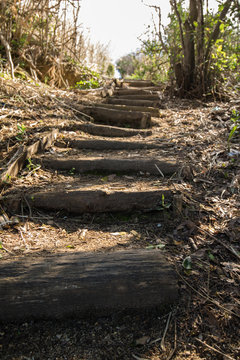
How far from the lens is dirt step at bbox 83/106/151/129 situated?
159 inches

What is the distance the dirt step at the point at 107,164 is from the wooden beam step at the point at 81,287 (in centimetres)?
127

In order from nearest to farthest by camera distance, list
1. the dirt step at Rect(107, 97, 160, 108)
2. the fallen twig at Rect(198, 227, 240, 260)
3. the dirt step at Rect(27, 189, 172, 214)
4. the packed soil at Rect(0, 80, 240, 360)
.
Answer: the packed soil at Rect(0, 80, 240, 360)
the fallen twig at Rect(198, 227, 240, 260)
the dirt step at Rect(27, 189, 172, 214)
the dirt step at Rect(107, 97, 160, 108)

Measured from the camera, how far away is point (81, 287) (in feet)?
4.38

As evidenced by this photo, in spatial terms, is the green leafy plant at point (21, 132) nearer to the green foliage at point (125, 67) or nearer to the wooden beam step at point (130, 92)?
the wooden beam step at point (130, 92)

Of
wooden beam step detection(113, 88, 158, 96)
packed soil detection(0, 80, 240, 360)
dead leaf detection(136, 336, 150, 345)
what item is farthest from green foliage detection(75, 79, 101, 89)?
dead leaf detection(136, 336, 150, 345)

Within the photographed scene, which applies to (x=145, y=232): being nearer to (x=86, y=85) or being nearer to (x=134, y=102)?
(x=134, y=102)

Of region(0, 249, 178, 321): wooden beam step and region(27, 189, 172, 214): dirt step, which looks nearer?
region(0, 249, 178, 321): wooden beam step

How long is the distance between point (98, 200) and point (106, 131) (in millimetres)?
1763

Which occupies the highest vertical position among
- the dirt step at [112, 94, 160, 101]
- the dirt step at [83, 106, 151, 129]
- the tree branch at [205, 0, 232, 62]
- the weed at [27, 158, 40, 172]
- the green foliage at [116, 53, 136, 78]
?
the green foliage at [116, 53, 136, 78]

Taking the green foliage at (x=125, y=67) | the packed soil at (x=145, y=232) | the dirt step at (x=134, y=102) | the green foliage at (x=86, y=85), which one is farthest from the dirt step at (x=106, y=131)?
the green foliage at (x=125, y=67)

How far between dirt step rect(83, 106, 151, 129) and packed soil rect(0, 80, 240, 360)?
0.40 meters

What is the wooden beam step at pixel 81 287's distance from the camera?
1286 millimetres

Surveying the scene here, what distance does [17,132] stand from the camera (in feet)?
9.57

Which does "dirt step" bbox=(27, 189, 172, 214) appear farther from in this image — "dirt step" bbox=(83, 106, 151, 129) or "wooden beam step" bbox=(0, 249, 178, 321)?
"dirt step" bbox=(83, 106, 151, 129)
